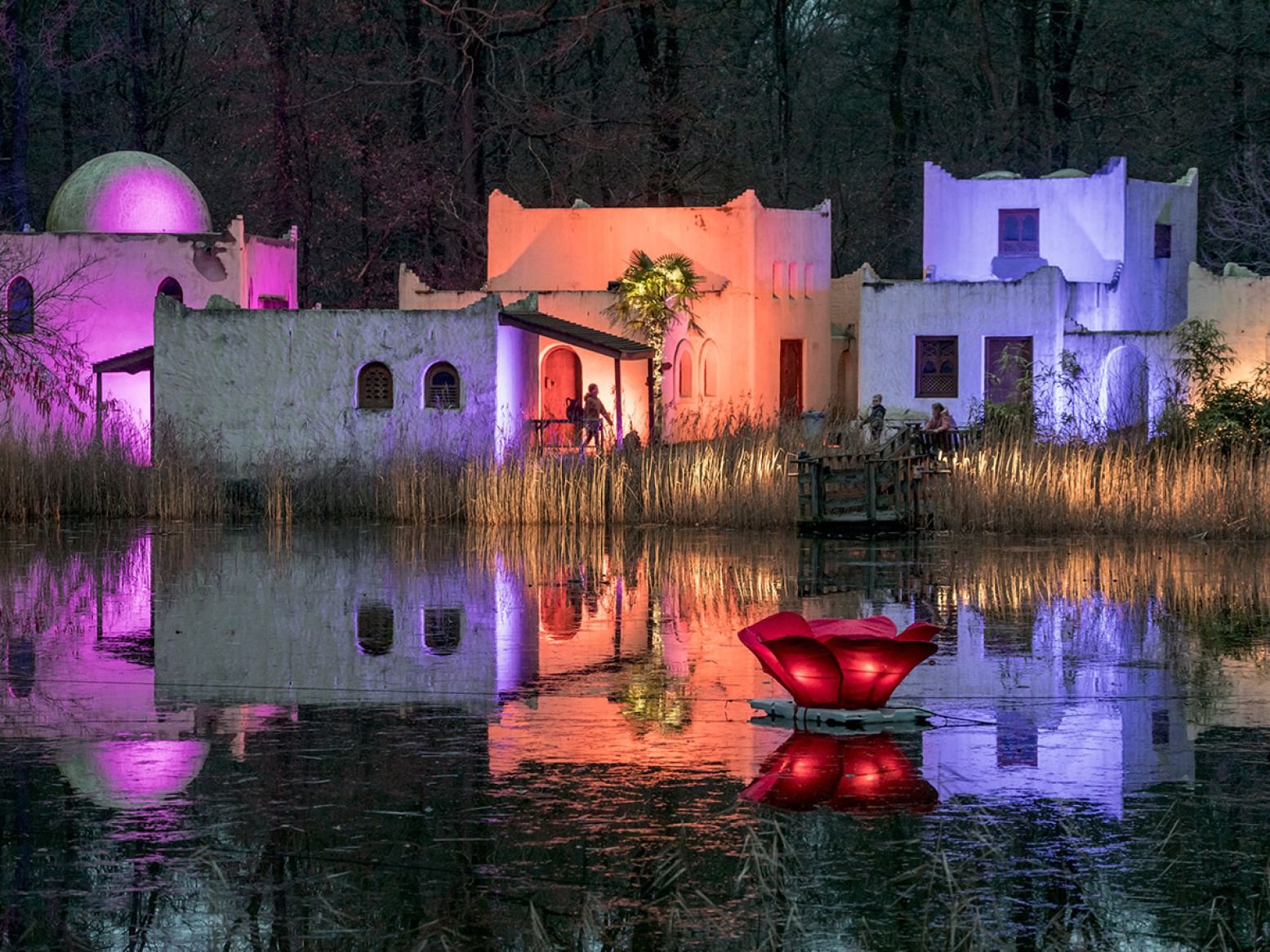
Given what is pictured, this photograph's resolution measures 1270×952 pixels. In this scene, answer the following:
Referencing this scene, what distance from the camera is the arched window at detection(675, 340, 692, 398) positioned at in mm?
39656

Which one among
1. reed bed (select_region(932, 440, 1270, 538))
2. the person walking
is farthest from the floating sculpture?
the person walking

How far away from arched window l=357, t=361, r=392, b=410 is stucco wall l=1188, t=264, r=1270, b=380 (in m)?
14.9

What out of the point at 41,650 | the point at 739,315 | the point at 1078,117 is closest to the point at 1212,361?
the point at 739,315

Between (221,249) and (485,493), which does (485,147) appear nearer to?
(221,249)

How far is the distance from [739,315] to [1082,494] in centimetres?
1674

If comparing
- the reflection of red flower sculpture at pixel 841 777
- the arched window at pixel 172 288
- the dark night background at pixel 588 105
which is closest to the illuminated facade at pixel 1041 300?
the dark night background at pixel 588 105

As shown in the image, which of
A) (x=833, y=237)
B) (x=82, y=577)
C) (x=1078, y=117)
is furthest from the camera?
(x=833, y=237)

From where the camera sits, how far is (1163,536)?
947 inches

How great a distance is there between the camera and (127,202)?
1454 inches

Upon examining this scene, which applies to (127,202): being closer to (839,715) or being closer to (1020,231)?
(1020,231)

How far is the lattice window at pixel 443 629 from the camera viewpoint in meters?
14.8

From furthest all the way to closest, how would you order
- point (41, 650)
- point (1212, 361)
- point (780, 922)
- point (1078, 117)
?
point (1078, 117) → point (1212, 361) → point (41, 650) → point (780, 922)

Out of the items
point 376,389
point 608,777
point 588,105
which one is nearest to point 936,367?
point 376,389

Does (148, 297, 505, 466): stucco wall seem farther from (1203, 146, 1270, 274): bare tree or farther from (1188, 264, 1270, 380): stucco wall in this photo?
(1203, 146, 1270, 274): bare tree
